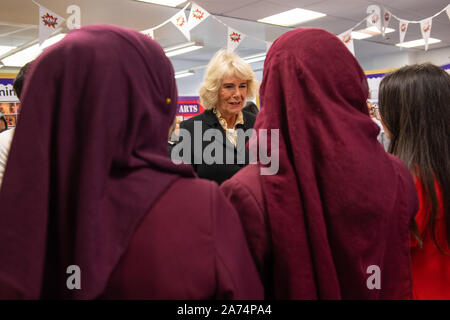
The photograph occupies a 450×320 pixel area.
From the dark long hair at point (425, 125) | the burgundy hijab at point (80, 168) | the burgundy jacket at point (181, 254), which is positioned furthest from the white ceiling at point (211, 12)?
the burgundy jacket at point (181, 254)

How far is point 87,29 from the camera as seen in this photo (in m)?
0.81

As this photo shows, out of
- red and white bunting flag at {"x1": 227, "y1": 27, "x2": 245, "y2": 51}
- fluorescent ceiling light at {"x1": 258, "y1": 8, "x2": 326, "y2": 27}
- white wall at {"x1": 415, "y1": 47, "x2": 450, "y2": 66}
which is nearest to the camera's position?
red and white bunting flag at {"x1": 227, "y1": 27, "x2": 245, "y2": 51}

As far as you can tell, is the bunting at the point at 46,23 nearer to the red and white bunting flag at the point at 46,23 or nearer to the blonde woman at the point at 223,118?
the red and white bunting flag at the point at 46,23

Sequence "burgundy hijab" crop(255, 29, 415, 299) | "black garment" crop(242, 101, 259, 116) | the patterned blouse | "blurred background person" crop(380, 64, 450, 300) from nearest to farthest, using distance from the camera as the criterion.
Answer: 1. "burgundy hijab" crop(255, 29, 415, 299)
2. "blurred background person" crop(380, 64, 450, 300)
3. the patterned blouse
4. "black garment" crop(242, 101, 259, 116)

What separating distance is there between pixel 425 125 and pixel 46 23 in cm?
303

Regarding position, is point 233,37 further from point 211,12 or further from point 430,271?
point 430,271

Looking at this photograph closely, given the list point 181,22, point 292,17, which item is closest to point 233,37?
point 181,22

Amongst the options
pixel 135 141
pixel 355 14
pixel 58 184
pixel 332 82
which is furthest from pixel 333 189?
pixel 355 14

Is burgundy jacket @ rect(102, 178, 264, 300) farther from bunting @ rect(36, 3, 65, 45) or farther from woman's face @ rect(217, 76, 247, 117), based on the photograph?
bunting @ rect(36, 3, 65, 45)

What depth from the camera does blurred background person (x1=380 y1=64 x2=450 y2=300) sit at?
3.94 feet

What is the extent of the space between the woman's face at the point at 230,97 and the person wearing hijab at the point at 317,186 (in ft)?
4.95

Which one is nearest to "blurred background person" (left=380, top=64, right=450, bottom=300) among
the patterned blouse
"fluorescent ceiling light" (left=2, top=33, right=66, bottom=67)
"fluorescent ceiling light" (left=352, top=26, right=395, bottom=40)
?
the patterned blouse

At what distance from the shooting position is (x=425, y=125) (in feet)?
4.13

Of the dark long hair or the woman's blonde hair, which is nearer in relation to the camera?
the dark long hair
